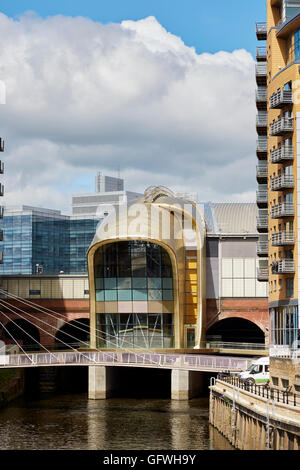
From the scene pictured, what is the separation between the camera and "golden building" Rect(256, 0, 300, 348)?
7350 centimetres

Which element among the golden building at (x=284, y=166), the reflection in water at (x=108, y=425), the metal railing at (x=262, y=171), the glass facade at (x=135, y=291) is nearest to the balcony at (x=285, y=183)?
the golden building at (x=284, y=166)

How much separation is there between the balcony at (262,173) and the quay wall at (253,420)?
1296 inches

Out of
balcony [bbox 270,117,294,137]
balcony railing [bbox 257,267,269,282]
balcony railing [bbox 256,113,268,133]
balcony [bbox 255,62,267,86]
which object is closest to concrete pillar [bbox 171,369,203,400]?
balcony railing [bbox 257,267,269,282]

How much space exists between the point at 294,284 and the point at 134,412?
56.5ft

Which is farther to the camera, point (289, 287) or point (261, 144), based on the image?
point (261, 144)

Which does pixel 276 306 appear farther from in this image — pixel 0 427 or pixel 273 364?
pixel 0 427

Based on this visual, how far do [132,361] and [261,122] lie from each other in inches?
1127

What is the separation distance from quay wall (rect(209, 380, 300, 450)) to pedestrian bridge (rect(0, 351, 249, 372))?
44.2 ft

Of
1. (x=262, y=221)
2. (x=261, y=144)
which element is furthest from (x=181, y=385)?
(x=261, y=144)

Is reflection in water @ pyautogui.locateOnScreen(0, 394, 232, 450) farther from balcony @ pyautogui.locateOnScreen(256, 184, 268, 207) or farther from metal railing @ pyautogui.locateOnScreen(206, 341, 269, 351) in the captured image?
balcony @ pyautogui.locateOnScreen(256, 184, 268, 207)

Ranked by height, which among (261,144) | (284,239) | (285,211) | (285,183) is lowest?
(284,239)

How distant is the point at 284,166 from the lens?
2990 inches

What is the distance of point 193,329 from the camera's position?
98562 millimetres

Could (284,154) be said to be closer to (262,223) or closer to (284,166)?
(284,166)
